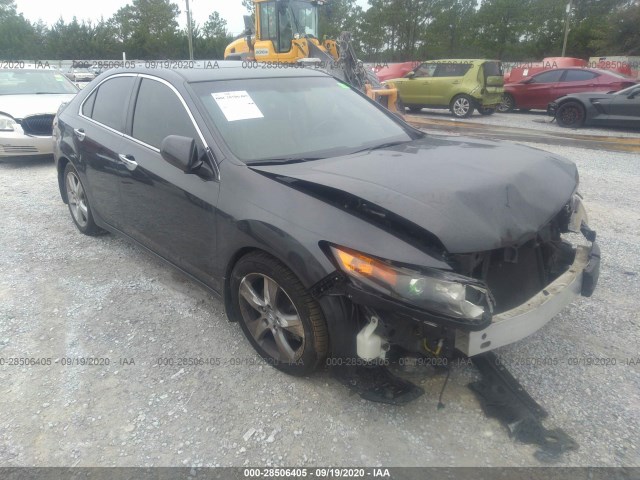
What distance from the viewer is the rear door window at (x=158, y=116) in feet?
10.3

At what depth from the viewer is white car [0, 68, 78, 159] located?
7.41 m

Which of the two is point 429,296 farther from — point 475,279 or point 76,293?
point 76,293

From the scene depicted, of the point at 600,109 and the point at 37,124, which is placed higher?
the point at 600,109

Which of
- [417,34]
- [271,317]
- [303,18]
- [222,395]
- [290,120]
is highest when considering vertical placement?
[417,34]

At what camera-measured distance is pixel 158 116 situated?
Result: 3404 millimetres

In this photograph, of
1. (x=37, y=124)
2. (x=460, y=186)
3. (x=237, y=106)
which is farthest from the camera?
(x=37, y=124)

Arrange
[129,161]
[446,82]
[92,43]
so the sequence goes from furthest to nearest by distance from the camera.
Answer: [92,43]
[446,82]
[129,161]

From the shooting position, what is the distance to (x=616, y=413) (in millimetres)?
2490

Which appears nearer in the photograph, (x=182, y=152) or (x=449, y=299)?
(x=449, y=299)

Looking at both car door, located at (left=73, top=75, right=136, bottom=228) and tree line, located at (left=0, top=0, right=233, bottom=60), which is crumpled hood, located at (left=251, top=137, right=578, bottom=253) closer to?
car door, located at (left=73, top=75, right=136, bottom=228)

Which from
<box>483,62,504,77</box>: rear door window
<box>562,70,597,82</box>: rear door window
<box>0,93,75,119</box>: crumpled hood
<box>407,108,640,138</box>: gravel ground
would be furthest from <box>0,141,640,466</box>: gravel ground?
<box>562,70,597,82</box>: rear door window

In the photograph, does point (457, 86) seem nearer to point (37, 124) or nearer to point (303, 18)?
point (303, 18)

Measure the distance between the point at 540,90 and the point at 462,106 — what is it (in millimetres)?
2492

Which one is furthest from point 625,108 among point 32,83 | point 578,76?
point 32,83
